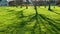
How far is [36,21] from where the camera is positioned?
579 inches

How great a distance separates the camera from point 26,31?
497 inches

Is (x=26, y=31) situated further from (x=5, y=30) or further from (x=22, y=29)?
(x=5, y=30)

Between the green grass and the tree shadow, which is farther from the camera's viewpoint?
the tree shadow

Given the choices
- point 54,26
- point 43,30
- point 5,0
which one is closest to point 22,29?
point 43,30

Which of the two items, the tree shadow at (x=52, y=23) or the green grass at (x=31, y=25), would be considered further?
the tree shadow at (x=52, y=23)

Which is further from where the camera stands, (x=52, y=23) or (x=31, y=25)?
(x=52, y=23)

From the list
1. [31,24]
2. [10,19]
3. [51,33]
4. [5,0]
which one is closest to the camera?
[51,33]

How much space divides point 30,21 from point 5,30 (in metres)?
2.78

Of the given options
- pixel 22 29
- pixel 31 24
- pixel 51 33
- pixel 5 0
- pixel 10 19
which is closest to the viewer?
pixel 51 33

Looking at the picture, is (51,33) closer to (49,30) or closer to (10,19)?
(49,30)

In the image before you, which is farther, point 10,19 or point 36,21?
point 10,19

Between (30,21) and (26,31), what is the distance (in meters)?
2.35

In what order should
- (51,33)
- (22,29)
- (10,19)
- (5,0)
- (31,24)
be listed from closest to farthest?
(51,33)
(22,29)
(31,24)
(10,19)
(5,0)

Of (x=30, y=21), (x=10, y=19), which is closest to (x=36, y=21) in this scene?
(x=30, y=21)
